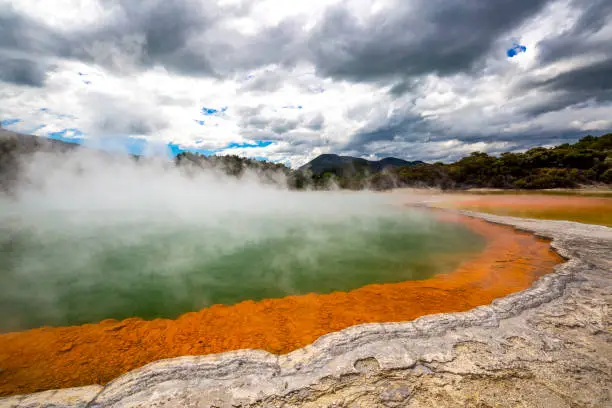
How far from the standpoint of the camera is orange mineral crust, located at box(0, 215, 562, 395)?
3057mm

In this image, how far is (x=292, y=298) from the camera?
486cm

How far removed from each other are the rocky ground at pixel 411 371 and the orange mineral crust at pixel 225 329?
63 cm

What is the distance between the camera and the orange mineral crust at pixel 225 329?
3057mm

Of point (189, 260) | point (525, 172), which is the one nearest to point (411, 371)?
point (189, 260)

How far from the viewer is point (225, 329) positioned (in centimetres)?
384

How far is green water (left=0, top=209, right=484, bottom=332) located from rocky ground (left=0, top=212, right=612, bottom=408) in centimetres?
214

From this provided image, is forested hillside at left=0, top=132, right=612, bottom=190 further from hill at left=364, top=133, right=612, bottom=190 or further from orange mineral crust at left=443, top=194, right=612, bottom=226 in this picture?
orange mineral crust at left=443, top=194, right=612, bottom=226

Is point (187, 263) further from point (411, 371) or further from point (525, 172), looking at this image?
point (525, 172)

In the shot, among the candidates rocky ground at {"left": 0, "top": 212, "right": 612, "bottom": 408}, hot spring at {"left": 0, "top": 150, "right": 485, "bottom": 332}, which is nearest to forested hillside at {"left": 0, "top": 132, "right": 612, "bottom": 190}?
hot spring at {"left": 0, "top": 150, "right": 485, "bottom": 332}

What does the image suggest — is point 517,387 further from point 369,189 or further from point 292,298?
point 369,189

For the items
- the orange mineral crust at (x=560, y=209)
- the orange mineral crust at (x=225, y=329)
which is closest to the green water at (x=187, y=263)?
the orange mineral crust at (x=225, y=329)

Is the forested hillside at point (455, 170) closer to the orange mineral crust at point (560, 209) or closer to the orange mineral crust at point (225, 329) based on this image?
the orange mineral crust at point (560, 209)

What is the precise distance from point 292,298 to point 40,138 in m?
37.5

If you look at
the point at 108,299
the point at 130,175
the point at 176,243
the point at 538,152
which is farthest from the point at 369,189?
the point at 108,299
